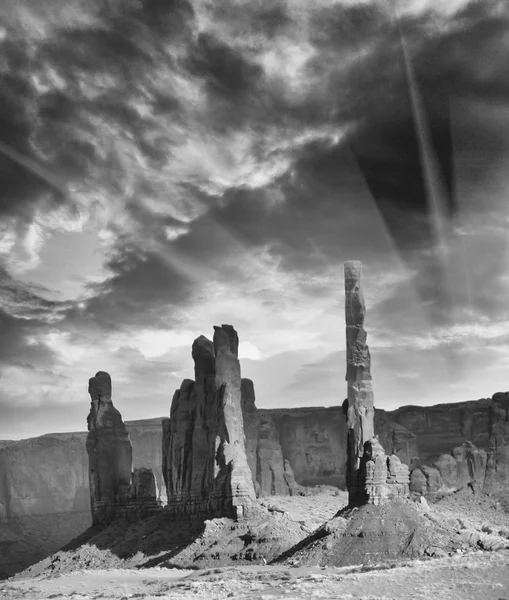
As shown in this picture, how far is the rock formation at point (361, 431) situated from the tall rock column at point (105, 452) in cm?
3248

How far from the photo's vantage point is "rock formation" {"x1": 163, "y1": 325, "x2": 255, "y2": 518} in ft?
268

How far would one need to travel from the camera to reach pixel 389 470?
66.4 metres

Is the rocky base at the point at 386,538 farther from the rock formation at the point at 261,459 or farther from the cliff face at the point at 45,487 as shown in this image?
the cliff face at the point at 45,487

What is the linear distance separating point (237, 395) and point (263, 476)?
3584 cm

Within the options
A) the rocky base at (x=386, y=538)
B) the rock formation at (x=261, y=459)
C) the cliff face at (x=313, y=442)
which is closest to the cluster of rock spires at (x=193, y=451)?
the rock formation at (x=261, y=459)

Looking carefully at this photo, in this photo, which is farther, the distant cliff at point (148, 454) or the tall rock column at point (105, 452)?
the distant cliff at point (148, 454)

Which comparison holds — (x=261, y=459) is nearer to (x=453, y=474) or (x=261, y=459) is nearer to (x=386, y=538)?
(x=453, y=474)

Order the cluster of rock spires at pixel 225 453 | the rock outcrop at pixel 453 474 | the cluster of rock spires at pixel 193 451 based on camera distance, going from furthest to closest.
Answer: the rock outcrop at pixel 453 474, the cluster of rock spires at pixel 193 451, the cluster of rock spires at pixel 225 453

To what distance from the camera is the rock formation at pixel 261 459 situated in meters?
116

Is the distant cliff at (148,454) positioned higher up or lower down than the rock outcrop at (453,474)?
higher up

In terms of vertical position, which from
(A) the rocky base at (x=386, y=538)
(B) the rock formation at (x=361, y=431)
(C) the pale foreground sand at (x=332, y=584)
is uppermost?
(B) the rock formation at (x=361, y=431)

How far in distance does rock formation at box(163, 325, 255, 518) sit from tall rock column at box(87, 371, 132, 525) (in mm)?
7098

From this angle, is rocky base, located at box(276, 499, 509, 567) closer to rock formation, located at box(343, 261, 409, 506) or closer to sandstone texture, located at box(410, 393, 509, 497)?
rock formation, located at box(343, 261, 409, 506)

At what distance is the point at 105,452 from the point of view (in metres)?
102
